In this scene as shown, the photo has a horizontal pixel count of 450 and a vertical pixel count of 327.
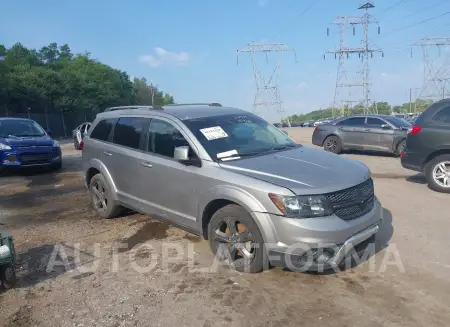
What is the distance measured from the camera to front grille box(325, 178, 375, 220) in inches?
146

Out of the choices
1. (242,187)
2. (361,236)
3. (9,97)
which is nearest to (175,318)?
(242,187)

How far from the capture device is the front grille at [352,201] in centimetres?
371

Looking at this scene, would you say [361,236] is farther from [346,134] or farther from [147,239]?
[346,134]

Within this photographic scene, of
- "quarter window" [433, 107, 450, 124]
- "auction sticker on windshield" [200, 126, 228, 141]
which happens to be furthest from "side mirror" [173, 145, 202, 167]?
"quarter window" [433, 107, 450, 124]

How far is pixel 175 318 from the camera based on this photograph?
3.31 meters

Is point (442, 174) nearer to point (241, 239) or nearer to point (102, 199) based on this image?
point (241, 239)

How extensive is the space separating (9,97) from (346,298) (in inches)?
1555

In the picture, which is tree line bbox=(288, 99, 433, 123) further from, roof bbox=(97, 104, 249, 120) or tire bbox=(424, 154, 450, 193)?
roof bbox=(97, 104, 249, 120)

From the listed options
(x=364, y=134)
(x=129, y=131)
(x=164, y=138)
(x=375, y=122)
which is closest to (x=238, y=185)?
(x=164, y=138)

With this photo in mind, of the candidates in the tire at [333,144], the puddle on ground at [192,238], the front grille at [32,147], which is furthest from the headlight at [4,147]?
the tire at [333,144]

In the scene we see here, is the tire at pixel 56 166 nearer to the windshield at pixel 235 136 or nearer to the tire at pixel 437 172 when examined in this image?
the windshield at pixel 235 136

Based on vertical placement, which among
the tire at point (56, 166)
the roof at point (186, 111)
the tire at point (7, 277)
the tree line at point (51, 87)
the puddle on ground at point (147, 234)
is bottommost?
the puddle on ground at point (147, 234)

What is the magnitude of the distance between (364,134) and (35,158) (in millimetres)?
10782

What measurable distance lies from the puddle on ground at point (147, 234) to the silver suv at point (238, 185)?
372 mm
